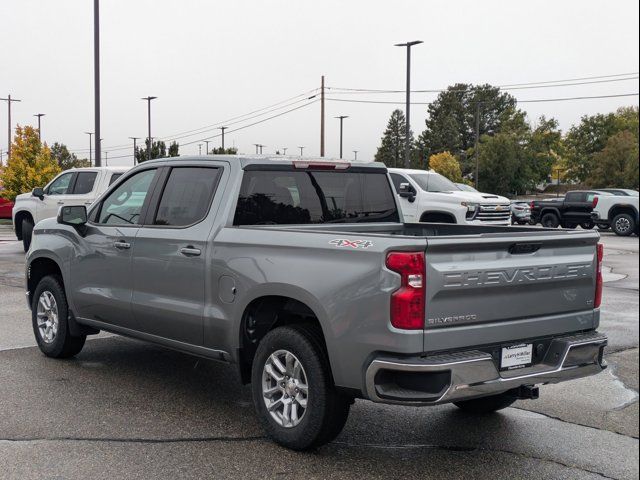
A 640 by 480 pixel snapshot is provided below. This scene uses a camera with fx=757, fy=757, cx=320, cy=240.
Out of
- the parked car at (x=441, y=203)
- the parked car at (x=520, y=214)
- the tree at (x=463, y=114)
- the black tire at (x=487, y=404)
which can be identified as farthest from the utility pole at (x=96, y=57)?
the tree at (x=463, y=114)

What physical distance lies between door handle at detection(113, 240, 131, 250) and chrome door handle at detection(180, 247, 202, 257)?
75 cm

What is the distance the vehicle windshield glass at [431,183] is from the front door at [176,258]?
1310cm

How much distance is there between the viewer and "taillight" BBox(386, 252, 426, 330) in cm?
395

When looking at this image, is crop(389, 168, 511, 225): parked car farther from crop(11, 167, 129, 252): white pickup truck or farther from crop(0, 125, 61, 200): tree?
crop(0, 125, 61, 200): tree

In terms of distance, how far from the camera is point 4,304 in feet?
33.7

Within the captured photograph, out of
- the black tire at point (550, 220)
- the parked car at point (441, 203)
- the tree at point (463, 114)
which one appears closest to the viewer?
the parked car at point (441, 203)

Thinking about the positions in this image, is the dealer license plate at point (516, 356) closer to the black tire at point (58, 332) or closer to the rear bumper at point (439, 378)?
the rear bumper at point (439, 378)

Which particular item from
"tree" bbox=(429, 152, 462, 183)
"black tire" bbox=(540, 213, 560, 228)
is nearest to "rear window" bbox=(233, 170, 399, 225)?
"black tire" bbox=(540, 213, 560, 228)

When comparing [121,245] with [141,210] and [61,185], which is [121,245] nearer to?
[141,210]

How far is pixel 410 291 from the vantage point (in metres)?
3.96

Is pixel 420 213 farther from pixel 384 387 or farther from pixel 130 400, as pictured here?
pixel 384 387

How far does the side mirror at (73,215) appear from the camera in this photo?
21.3 ft

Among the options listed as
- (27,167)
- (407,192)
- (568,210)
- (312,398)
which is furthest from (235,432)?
(27,167)

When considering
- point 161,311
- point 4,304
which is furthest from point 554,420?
point 4,304
